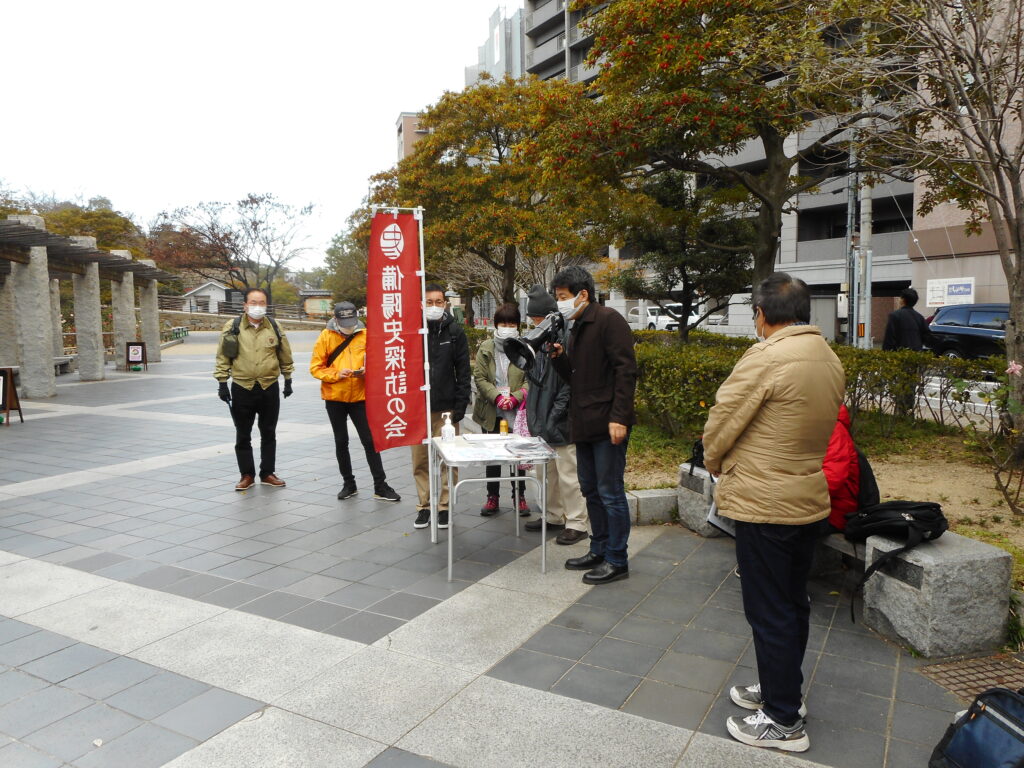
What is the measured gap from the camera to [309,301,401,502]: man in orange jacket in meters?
6.32

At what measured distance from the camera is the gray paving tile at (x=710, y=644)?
11.6 ft

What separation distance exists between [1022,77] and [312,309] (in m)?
65.6

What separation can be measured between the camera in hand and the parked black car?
1315 centimetres

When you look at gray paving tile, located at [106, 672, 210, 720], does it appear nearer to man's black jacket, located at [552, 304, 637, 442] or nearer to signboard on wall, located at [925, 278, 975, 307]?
man's black jacket, located at [552, 304, 637, 442]

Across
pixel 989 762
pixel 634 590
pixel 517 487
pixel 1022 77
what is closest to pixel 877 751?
pixel 989 762

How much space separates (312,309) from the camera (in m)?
67.0

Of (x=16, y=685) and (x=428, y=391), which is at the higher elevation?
(x=428, y=391)

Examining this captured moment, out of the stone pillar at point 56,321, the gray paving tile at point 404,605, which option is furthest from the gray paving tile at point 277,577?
the stone pillar at point 56,321

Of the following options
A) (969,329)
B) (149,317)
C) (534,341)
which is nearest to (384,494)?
(534,341)

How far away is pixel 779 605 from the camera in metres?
2.83

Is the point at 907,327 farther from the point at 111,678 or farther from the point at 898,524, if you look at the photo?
the point at 111,678

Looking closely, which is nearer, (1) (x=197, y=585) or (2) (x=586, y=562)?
(1) (x=197, y=585)

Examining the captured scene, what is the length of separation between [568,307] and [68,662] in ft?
10.9

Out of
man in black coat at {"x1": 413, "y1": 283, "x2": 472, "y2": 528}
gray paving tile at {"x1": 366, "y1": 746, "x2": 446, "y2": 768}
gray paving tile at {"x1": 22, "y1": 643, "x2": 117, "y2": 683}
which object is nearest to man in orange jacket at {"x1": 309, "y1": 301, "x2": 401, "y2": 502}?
man in black coat at {"x1": 413, "y1": 283, "x2": 472, "y2": 528}
